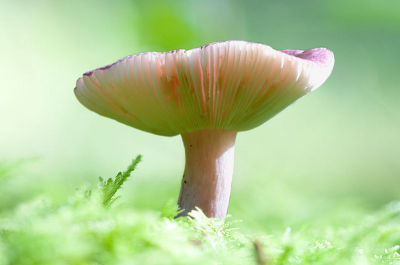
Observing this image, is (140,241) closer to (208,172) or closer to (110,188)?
(110,188)

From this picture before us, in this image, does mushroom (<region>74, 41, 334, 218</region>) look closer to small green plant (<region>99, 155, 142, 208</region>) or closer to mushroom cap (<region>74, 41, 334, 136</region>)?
mushroom cap (<region>74, 41, 334, 136</region>)

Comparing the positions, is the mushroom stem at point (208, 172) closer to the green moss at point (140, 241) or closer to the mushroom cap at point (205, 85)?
the mushroom cap at point (205, 85)

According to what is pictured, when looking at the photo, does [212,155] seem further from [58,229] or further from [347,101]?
[347,101]

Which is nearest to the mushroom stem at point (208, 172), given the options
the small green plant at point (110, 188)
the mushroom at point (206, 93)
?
the mushroom at point (206, 93)

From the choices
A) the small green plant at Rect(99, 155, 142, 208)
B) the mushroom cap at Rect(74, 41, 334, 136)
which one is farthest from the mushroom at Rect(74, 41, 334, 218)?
the small green plant at Rect(99, 155, 142, 208)

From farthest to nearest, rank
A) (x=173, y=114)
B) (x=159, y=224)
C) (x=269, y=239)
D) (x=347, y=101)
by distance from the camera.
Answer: (x=347, y=101) → (x=173, y=114) → (x=269, y=239) → (x=159, y=224)

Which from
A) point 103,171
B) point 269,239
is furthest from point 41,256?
point 103,171
